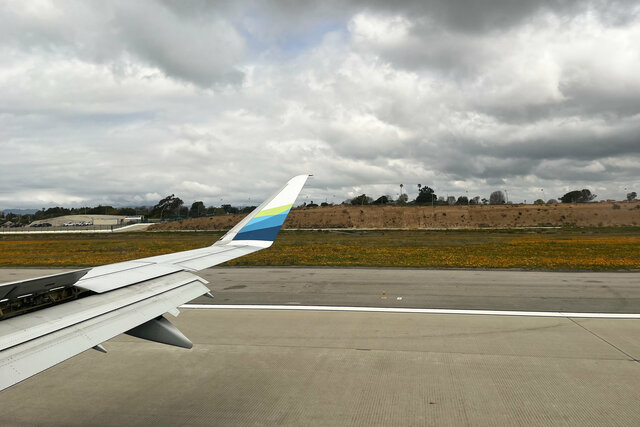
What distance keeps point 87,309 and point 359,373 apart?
437 centimetres

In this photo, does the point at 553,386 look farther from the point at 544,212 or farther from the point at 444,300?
the point at 544,212

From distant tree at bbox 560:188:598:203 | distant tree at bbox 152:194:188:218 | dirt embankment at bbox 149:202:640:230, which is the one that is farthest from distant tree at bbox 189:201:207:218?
distant tree at bbox 560:188:598:203

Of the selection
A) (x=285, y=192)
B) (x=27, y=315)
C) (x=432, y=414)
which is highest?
(x=285, y=192)

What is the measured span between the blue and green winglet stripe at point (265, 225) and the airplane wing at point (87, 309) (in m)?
0.79

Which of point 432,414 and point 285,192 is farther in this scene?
point 285,192

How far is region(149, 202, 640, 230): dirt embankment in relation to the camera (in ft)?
252

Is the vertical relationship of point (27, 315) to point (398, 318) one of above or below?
above

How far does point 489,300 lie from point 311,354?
21.6 feet

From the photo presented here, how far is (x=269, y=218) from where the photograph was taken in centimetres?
643

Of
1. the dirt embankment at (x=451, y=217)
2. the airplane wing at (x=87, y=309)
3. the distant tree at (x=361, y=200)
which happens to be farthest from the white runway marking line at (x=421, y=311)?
the distant tree at (x=361, y=200)

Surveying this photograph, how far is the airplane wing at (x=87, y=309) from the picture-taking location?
8.40 ft

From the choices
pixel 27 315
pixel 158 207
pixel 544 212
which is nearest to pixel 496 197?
pixel 544 212

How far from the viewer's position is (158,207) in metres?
140

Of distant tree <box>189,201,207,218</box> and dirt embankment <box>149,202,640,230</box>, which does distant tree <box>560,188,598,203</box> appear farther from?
distant tree <box>189,201,207,218</box>
